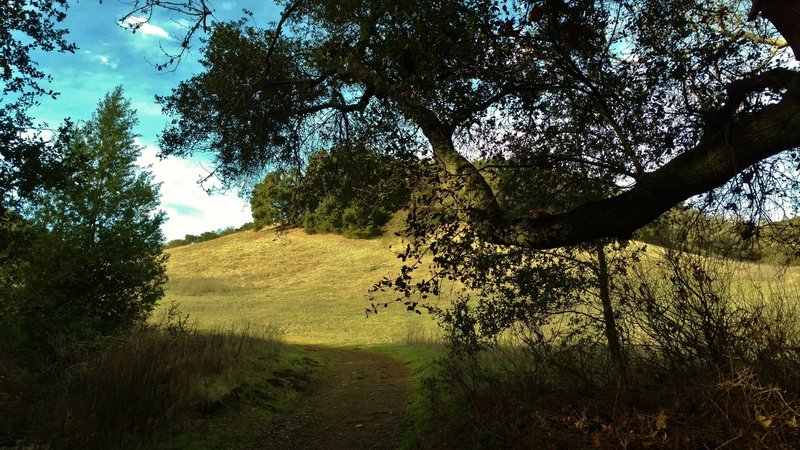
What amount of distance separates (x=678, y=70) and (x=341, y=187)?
6071mm

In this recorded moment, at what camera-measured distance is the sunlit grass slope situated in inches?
963

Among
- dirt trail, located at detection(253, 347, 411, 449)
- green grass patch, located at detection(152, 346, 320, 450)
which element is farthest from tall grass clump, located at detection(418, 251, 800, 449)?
green grass patch, located at detection(152, 346, 320, 450)

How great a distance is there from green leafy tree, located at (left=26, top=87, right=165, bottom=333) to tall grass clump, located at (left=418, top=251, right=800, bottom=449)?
11.9 metres

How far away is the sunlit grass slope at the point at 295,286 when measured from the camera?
24469 millimetres

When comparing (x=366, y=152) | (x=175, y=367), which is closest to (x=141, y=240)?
(x=175, y=367)

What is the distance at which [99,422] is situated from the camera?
23.1 ft

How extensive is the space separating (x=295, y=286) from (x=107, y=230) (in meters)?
29.6

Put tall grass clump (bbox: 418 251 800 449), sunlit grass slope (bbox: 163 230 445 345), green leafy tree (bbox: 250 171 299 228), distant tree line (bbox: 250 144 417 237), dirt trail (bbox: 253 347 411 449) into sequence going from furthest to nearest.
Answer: sunlit grass slope (bbox: 163 230 445 345), green leafy tree (bbox: 250 171 299 228), distant tree line (bbox: 250 144 417 237), dirt trail (bbox: 253 347 411 449), tall grass clump (bbox: 418 251 800 449)

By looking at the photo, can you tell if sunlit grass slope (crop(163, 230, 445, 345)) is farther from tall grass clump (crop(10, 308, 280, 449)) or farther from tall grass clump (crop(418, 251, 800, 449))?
tall grass clump (crop(418, 251, 800, 449))

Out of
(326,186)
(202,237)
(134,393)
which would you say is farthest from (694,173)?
(202,237)

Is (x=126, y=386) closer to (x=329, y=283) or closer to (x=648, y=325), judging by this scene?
(x=648, y=325)

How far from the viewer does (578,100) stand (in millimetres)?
6254

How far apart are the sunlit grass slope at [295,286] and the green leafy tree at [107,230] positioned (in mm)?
3057

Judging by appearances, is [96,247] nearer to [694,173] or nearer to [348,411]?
[348,411]
